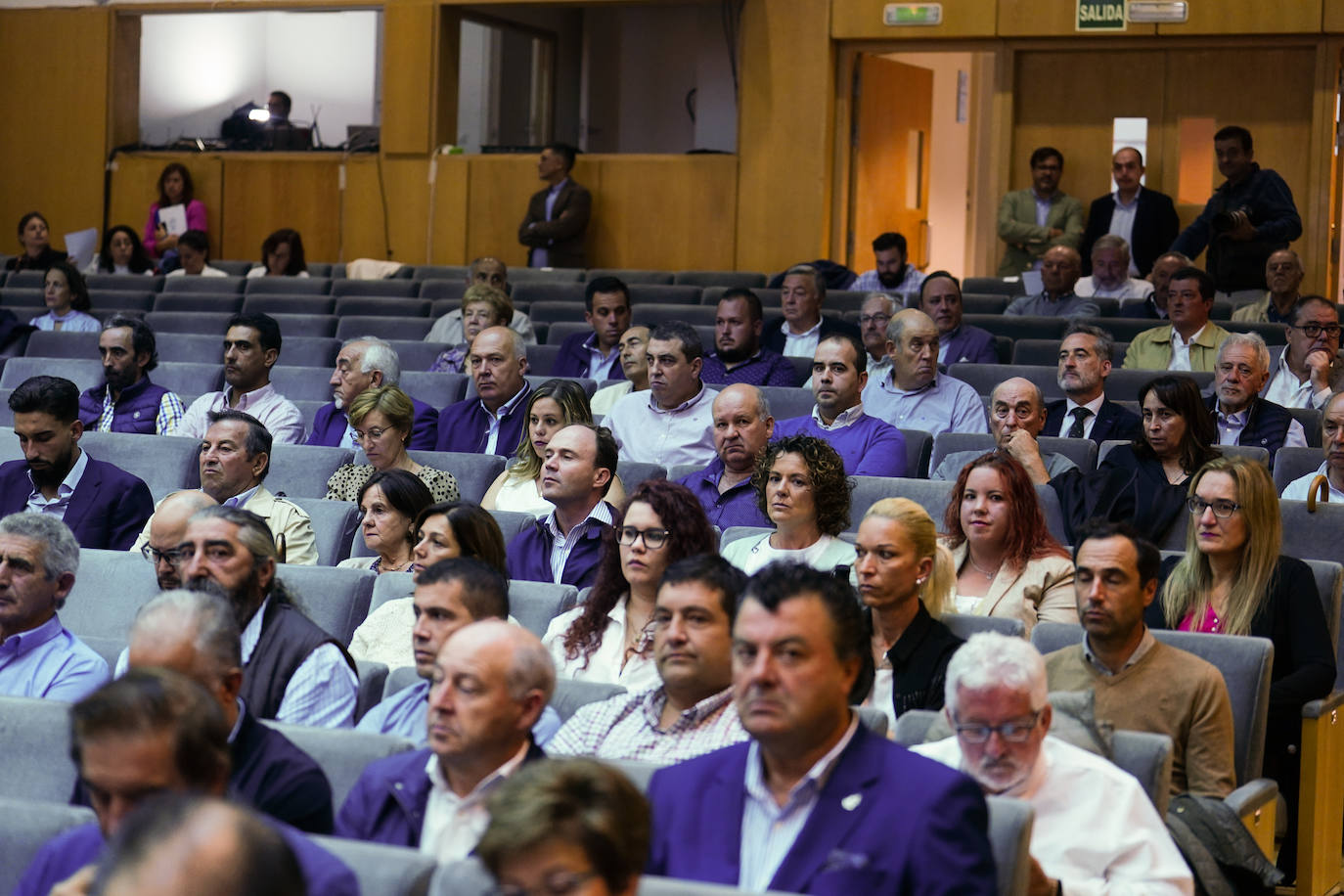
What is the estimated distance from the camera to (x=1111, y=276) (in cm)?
753

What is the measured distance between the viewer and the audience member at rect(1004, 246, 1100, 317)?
23.5ft

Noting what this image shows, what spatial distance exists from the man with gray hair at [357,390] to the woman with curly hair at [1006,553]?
2281 millimetres

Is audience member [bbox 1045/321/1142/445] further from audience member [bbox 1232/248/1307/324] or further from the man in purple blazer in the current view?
the man in purple blazer

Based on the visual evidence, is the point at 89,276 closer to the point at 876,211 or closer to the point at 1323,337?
the point at 876,211

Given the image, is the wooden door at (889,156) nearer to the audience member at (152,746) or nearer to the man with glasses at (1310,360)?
the man with glasses at (1310,360)

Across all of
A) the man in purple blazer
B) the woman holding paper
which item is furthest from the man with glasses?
the woman holding paper

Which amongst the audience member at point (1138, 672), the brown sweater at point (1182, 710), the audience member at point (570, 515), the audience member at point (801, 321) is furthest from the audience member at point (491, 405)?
the brown sweater at point (1182, 710)

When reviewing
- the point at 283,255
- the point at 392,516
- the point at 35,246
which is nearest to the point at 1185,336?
the point at 392,516

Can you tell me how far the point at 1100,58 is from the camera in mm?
8992

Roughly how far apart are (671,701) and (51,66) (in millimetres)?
9631

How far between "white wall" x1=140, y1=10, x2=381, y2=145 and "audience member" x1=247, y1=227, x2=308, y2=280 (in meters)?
3.60

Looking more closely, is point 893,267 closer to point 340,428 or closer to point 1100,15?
point 1100,15

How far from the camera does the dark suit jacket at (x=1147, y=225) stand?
27.5 ft

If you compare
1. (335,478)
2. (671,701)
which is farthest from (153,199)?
(671,701)
